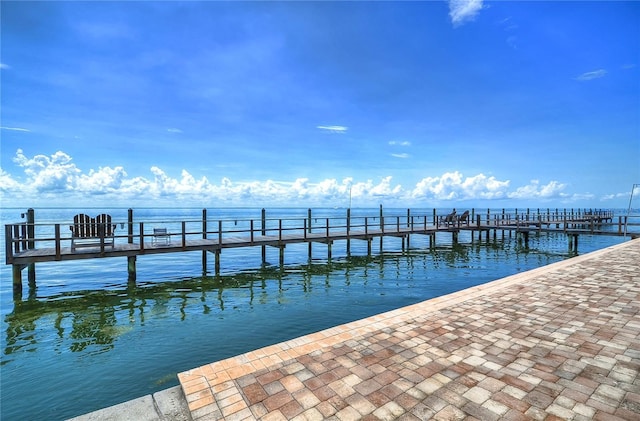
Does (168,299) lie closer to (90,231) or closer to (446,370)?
(90,231)

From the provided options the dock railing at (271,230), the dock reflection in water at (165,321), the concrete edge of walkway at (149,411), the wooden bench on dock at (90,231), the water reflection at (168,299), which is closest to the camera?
the concrete edge of walkway at (149,411)

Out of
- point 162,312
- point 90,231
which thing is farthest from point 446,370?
point 90,231

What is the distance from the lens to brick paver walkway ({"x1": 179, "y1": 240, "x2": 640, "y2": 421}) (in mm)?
3078

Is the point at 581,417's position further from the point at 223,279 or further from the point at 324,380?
the point at 223,279

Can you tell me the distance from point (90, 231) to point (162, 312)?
19.5ft

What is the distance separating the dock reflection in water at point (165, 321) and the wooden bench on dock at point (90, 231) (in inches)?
70.0

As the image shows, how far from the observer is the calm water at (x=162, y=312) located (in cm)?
539

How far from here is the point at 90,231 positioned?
40.5 feet

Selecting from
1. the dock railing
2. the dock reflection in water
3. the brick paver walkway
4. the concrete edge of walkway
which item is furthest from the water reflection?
the brick paver walkway

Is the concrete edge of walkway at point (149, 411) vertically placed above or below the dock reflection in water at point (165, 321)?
above

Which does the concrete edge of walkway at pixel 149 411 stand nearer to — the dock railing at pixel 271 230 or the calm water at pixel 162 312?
the calm water at pixel 162 312

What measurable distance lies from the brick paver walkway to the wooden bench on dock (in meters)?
10.3

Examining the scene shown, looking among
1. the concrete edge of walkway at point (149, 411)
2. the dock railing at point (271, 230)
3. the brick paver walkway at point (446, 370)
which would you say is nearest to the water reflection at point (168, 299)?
the dock railing at point (271, 230)

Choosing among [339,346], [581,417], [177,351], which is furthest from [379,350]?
[177,351]
